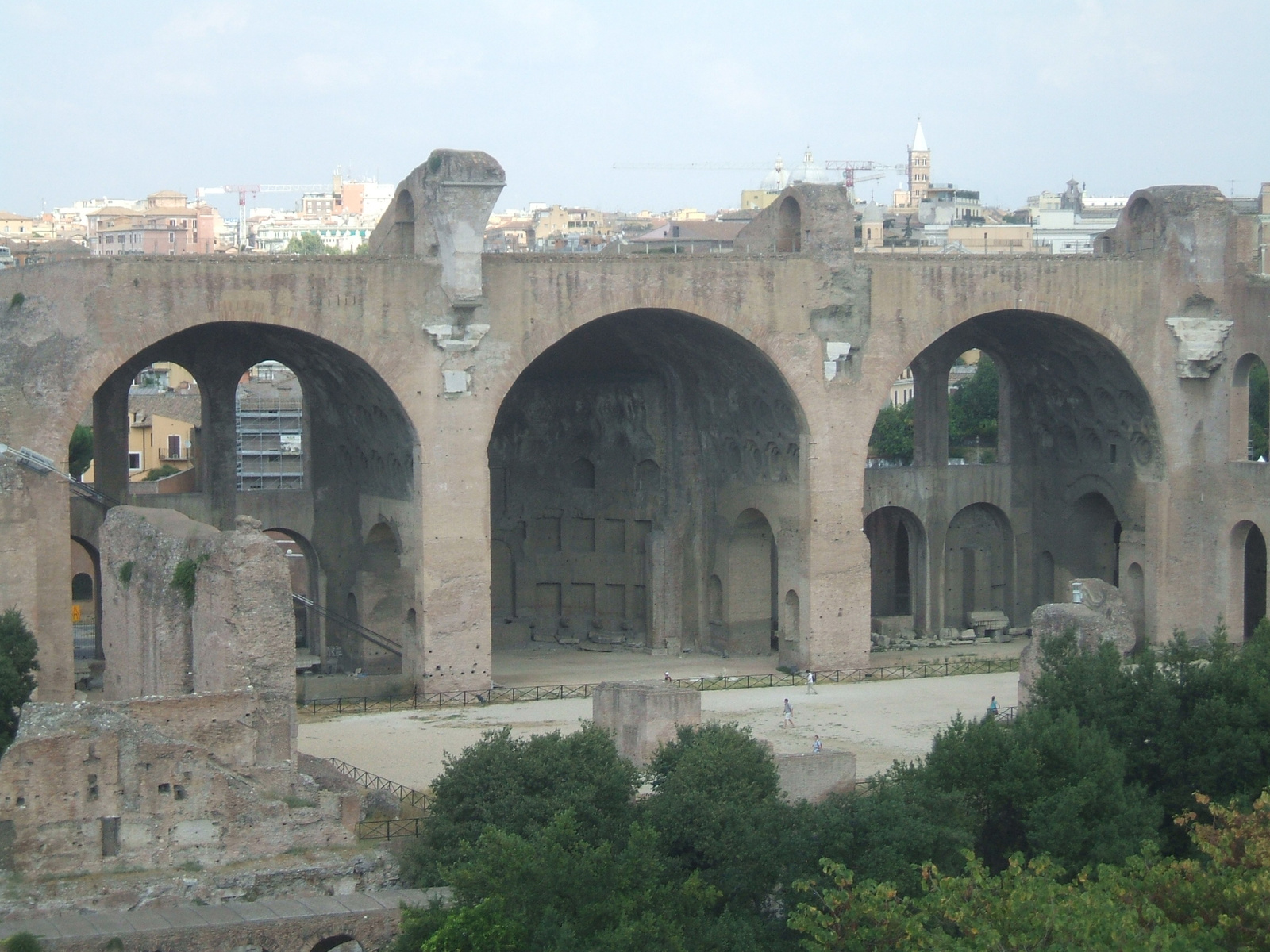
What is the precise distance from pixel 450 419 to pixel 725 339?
5633 mm

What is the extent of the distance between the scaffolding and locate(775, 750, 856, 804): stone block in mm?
20423

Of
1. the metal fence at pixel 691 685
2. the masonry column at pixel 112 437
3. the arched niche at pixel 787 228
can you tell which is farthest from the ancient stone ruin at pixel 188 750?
the arched niche at pixel 787 228

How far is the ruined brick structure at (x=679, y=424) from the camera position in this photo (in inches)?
1319

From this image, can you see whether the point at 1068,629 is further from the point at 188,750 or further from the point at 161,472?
the point at 161,472

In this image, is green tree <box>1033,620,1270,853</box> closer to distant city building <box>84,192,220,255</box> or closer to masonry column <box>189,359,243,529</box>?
A: masonry column <box>189,359,243,529</box>

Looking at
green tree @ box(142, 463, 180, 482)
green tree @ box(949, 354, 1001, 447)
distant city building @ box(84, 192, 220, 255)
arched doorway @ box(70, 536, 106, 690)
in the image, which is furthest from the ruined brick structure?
distant city building @ box(84, 192, 220, 255)

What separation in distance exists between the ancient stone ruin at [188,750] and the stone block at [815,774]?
18.8 ft

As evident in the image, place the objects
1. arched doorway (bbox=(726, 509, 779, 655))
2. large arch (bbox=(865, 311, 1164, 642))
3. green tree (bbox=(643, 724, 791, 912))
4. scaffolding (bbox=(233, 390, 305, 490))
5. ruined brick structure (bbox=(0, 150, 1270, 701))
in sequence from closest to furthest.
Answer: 1. green tree (bbox=(643, 724, 791, 912))
2. ruined brick structure (bbox=(0, 150, 1270, 701))
3. large arch (bbox=(865, 311, 1164, 642))
4. arched doorway (bbox=(726, 509, 779, 655))
5. scaffolding (bbox=(233, 390, 305, 490))

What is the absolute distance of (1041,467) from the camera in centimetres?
4341

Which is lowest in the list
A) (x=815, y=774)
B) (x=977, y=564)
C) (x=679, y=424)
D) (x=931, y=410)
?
(x=815, y=774)

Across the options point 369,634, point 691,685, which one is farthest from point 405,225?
point 691,685

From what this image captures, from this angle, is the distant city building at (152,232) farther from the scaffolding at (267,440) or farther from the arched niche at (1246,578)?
the arched niche at (1246,578)

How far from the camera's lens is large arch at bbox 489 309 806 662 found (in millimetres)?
38375

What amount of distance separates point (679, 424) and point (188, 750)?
1899cm
